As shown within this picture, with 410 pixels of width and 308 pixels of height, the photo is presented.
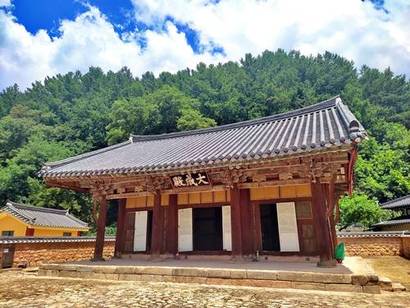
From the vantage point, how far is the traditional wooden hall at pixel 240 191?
8984mm

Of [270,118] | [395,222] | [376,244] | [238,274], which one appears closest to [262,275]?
[238,274]

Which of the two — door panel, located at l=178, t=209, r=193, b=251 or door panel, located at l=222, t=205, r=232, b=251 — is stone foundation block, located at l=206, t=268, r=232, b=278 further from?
door panel, located at l=178, t=209, r=193, b=251

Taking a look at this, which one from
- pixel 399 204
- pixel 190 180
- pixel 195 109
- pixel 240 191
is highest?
pixel 195 109

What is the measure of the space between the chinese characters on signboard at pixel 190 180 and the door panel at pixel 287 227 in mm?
2683

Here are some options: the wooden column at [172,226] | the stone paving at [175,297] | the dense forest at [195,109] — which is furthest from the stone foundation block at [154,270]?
the dense forest at [195,109]

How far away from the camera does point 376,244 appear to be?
19.2m

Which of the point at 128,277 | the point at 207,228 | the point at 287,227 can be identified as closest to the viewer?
the point at 128,277

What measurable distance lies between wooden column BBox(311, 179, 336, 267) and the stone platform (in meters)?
0.36

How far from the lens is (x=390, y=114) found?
61.0 m

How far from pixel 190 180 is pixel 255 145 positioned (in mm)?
2498

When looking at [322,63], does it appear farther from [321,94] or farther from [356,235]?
[356,235]

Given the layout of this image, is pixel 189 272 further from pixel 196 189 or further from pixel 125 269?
pixel 196 189

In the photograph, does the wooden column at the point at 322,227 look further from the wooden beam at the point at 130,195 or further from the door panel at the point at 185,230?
the wooden beam at the point at 130,195

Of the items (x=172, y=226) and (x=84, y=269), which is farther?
(x=172, y=226)
